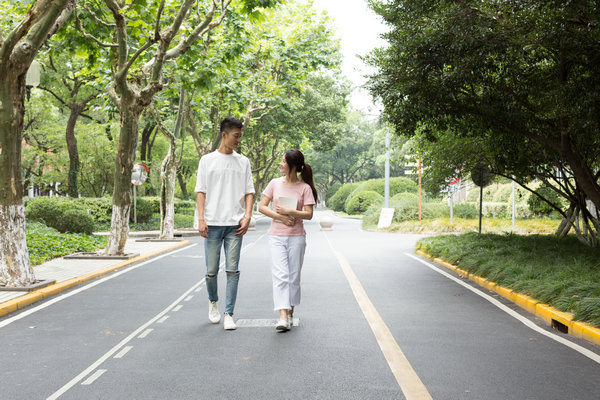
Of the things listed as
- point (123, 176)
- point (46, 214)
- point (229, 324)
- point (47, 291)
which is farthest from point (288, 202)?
point (46, 214)

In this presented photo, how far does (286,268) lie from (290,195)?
30.7 inches

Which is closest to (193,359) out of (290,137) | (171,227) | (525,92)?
(525,92)

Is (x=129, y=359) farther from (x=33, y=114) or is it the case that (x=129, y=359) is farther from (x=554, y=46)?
(x=33, y=114)

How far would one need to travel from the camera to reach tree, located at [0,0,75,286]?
28.3 ft

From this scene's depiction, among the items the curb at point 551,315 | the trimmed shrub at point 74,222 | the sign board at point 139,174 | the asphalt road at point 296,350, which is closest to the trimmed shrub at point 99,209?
the sign board at point 139,174

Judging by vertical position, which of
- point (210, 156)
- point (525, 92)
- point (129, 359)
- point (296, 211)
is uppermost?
point (525, 92)

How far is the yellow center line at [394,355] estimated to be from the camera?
437 cm

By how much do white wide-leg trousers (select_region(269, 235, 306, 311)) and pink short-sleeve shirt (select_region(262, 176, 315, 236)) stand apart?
6 cm

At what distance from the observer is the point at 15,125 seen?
8.84 meters

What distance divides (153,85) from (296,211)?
8833 mm

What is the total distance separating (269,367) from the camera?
16.4 ft

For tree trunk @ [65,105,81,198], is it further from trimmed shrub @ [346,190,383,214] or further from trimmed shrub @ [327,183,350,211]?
trimmed shrub @ [327,183,350,211]

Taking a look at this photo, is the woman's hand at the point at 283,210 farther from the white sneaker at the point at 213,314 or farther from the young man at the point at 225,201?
the white sneaker at the point at 213,314

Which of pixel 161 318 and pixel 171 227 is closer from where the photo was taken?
pixel 161 318
